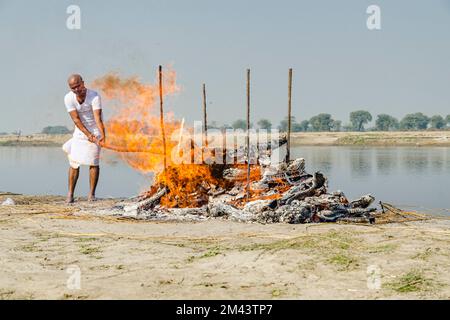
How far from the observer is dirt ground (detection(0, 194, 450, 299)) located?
266 inches

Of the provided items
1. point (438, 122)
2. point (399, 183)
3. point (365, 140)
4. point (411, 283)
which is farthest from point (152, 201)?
point (438, 122)

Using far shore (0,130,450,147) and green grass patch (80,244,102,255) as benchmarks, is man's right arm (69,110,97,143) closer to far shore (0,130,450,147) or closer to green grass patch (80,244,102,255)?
green grass patch (80,244,102,255)

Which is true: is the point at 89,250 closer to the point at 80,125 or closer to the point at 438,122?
the point at 80,125

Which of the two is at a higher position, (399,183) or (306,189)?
(306,189)

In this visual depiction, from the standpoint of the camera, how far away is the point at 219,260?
27.3 feet

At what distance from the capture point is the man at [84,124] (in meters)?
14.1

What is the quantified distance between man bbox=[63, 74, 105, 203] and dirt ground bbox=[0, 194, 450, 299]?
2702mm

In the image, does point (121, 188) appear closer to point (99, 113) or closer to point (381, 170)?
point (99, 113)

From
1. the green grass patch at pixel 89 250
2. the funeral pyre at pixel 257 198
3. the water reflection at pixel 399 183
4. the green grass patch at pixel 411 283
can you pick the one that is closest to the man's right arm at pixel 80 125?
the funeral pyre at pixel 257 198

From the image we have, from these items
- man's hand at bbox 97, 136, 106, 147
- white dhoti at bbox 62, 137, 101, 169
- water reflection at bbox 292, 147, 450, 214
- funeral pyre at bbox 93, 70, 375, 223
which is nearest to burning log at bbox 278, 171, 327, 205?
funeral pyre at bbox 93, 70, 375, 223

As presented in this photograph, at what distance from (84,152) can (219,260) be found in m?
7.31

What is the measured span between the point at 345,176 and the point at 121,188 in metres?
13.4

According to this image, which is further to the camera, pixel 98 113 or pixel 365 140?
pixel 365 140

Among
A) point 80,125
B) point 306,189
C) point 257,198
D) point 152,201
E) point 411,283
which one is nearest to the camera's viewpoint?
point 411,283
